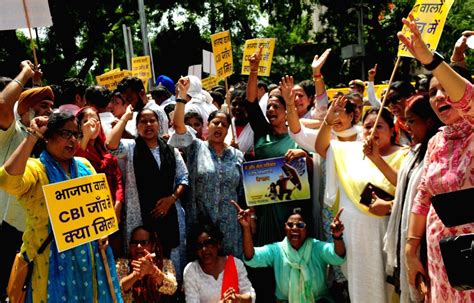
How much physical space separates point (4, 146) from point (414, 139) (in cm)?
285

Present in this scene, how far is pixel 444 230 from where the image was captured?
343 centimetres

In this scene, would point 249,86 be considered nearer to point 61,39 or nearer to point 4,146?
point 4,146

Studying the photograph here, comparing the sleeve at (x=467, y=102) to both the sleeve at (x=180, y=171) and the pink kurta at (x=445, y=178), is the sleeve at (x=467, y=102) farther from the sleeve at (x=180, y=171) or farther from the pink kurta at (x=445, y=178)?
the sleeve at (x=180, y=171)

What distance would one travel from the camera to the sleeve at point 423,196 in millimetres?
3707

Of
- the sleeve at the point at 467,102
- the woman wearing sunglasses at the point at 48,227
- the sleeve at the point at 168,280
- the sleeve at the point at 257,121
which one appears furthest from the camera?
the sleeve at the point at 257,121

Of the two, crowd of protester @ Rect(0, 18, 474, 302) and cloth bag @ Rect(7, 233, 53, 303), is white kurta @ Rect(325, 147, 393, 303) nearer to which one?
crowd of protester @ Rect(0, 18, 474, 302)

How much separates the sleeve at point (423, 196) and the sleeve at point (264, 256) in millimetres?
1875

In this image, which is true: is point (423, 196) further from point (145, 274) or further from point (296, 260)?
point (145, 274)

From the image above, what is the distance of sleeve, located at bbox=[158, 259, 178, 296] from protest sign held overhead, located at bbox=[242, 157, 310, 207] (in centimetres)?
85

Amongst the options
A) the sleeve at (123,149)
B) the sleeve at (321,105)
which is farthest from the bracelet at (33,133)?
the sleeve at (321,105)

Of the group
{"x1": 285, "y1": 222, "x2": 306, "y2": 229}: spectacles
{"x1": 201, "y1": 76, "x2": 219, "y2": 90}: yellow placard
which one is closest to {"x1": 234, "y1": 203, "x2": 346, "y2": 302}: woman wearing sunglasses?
{"x1": 285, "y1": 222, "x2": 306, "y2": 229}: spectacles

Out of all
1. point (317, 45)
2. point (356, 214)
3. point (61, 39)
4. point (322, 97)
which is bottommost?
point (317, 45)

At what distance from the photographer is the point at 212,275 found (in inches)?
217

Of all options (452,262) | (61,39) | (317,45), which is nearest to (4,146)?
(452,262)
